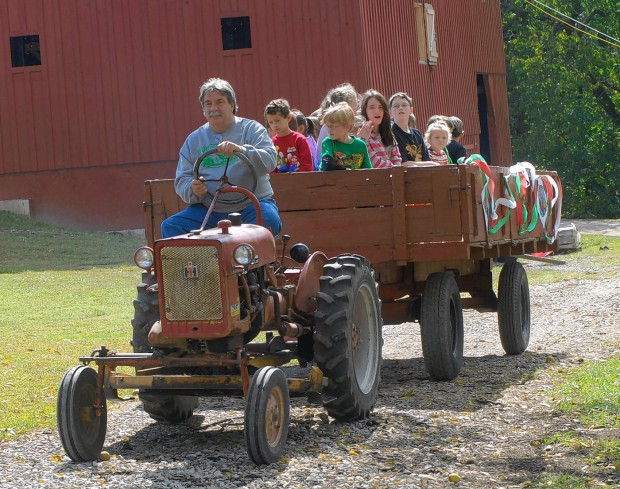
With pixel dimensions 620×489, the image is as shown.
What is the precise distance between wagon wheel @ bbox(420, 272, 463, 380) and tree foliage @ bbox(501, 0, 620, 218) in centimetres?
3448

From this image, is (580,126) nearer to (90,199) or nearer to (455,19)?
(455,19)

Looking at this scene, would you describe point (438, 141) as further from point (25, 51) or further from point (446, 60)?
point (446, 60)

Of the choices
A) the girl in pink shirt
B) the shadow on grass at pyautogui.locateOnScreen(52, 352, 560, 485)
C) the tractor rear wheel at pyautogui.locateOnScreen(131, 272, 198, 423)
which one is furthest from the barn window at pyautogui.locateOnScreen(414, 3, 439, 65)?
the tractor rear wheel at pyautogui.locateOnScreen(131, 272, 198, 423)

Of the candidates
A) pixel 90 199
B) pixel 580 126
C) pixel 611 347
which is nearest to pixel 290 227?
pixel 611 347

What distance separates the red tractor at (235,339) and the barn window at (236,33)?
59.5ft

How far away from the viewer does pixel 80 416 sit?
256 inches

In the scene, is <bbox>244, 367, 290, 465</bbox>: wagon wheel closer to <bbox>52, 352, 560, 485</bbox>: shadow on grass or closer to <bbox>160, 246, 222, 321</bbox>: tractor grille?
<bbox>52, 352, 560, 485</bbox>: shadow on grass

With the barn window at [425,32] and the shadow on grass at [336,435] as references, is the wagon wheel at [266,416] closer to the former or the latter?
the shadow on grass at [336,435]

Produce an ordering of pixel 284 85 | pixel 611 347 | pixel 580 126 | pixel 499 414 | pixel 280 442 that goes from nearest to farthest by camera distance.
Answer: pixel 280 442, pixel 499 414, pixel 611 347, pixel 284 85, pixel 580 126

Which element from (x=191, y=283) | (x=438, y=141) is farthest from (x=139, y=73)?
(x=191, y=283)

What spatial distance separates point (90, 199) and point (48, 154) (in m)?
1.28

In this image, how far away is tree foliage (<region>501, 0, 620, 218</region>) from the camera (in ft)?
141

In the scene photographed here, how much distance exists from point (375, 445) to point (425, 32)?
21.8 meters

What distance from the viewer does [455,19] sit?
30.4 meters
